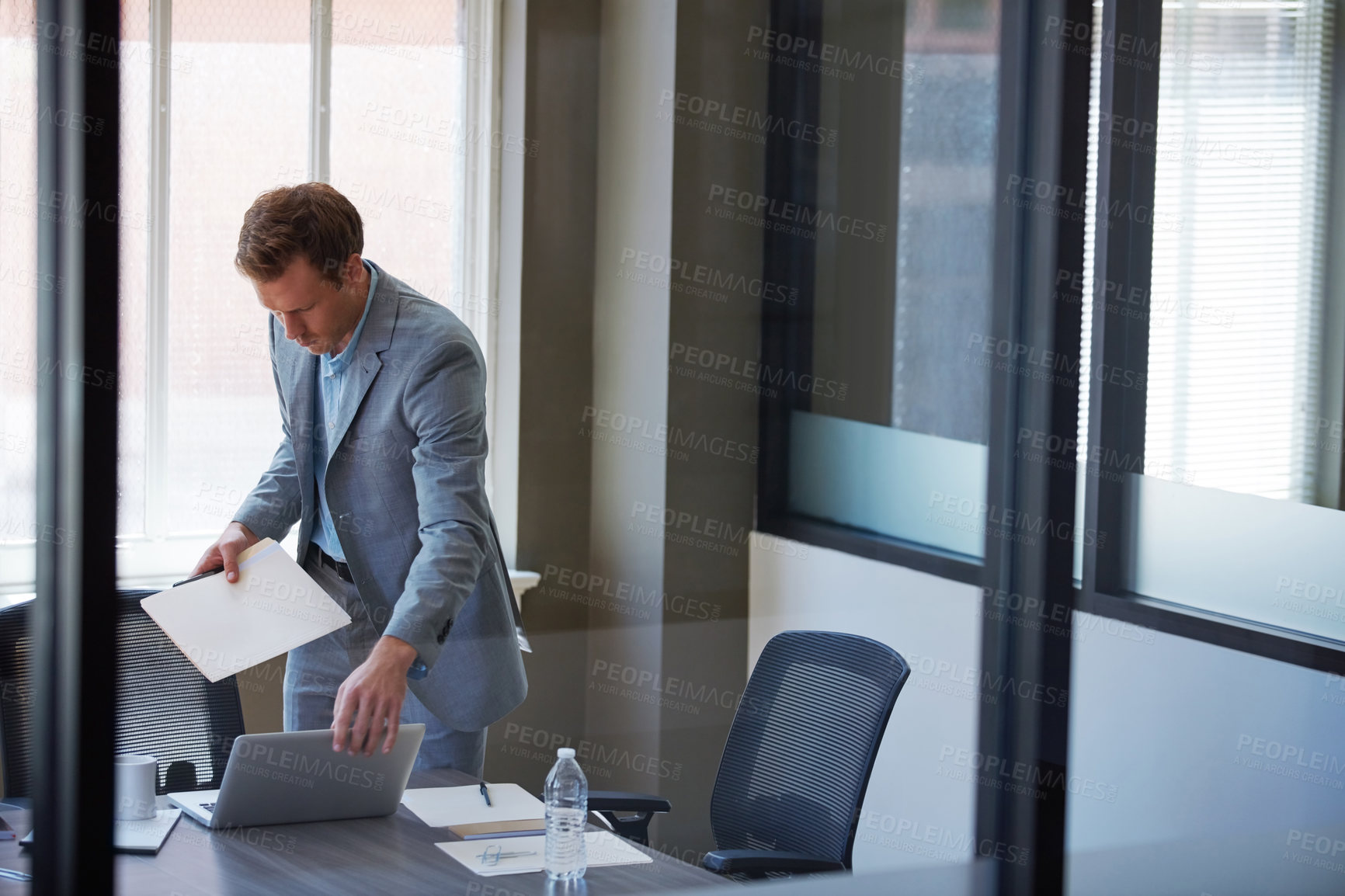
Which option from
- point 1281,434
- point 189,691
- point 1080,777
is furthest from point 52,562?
point 1281,434

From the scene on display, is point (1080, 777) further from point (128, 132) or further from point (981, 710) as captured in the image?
point (128, 132)

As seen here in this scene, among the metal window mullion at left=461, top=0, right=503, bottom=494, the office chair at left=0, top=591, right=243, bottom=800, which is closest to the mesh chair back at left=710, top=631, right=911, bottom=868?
the office chair at left=0, top=591, right=243, bottom=800

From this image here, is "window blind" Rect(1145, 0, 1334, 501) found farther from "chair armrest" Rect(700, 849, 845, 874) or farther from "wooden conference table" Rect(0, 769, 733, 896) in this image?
"wooden conference table" Rect(0, 769, 733, 896)

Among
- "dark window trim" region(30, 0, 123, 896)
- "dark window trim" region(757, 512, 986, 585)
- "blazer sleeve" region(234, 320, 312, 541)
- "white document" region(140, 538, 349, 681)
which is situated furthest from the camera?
"dark window trim" region(757, 512, 986, 585)

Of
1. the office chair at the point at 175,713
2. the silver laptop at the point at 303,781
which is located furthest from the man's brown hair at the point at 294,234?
the silver laptop at the point at 303,781

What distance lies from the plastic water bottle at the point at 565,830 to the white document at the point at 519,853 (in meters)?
0.03

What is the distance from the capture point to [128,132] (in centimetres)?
145

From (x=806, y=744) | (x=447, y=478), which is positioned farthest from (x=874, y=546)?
(x=447, y=478)

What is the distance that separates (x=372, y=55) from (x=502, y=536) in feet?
4.34

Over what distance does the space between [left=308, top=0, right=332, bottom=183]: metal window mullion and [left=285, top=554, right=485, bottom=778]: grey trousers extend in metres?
1.36

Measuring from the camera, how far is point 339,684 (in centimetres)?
265

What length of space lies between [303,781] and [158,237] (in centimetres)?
171

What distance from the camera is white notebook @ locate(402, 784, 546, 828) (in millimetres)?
2199

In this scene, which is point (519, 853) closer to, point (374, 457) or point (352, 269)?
point (374, 457)
